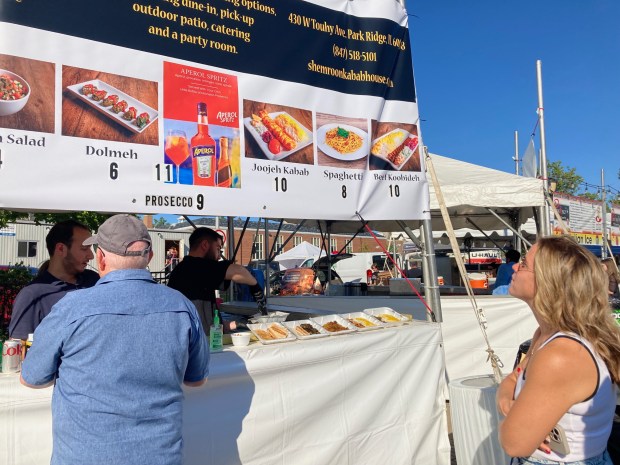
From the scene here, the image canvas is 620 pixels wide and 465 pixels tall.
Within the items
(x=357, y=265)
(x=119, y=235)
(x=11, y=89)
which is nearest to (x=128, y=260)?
(x=119, y=235)

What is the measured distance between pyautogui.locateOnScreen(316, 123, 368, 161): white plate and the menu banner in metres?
0.01

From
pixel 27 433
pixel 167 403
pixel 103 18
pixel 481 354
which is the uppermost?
pixel 103 18

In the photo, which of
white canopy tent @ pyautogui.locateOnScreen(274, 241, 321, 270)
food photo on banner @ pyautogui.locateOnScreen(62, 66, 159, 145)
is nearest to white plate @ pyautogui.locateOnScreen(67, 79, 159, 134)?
food photo on banner @ pyautogui.locateOnScreen(62, 66, 159, 145)

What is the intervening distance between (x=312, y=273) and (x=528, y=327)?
284 inches

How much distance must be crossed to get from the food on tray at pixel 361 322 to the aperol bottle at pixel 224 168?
143 centimetres

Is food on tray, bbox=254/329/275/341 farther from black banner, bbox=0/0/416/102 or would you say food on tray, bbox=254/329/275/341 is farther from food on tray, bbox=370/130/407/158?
black banner, bbox=0/0/416/102

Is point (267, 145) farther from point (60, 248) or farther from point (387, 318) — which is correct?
point (387, 318)

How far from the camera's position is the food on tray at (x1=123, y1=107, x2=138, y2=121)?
2.82 metres

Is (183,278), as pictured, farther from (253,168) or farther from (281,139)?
(281,139)

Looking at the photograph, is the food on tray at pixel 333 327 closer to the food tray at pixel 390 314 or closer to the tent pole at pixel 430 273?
the food tray at pixel 390 314

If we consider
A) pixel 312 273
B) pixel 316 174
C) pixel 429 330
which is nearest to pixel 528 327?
pixel 429 330

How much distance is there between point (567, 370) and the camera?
5.06ft

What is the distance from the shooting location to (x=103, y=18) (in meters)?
2.81

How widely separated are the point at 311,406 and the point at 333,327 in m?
0.60
